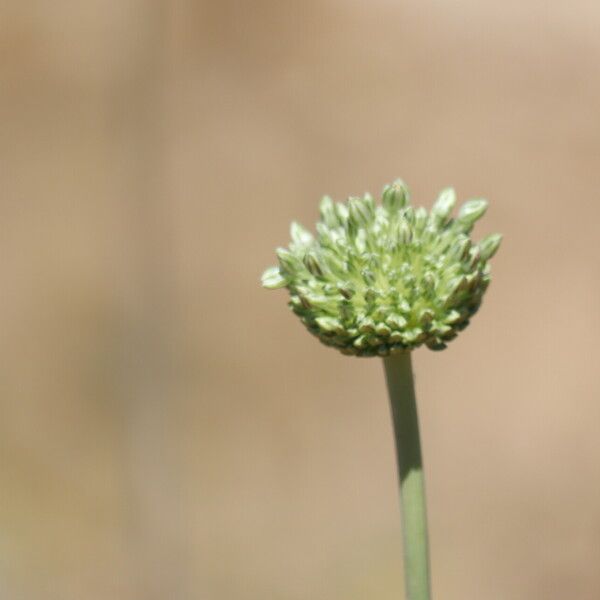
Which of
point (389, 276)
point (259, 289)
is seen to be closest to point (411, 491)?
point (389, 276)

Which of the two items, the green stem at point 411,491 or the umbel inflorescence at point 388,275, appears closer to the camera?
the green stem at point 411,491

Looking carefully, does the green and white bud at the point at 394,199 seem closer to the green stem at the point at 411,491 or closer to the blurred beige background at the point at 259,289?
the green stem at the point at 411,491

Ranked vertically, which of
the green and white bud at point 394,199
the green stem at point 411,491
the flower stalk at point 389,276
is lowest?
the green stem at point 411,491

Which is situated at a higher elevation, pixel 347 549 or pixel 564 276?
pixel 564 276

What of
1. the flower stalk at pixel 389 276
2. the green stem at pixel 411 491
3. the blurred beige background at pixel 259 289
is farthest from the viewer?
the blurred beige background at pixel 259 289

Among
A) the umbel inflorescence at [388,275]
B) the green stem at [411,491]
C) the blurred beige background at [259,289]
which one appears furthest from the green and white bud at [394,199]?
the blurred beige background at [259,289]

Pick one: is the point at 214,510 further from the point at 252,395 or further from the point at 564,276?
the point at 564,276

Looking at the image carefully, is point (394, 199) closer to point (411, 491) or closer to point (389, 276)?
point (389, 276)

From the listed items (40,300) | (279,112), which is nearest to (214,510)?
(40,300)
